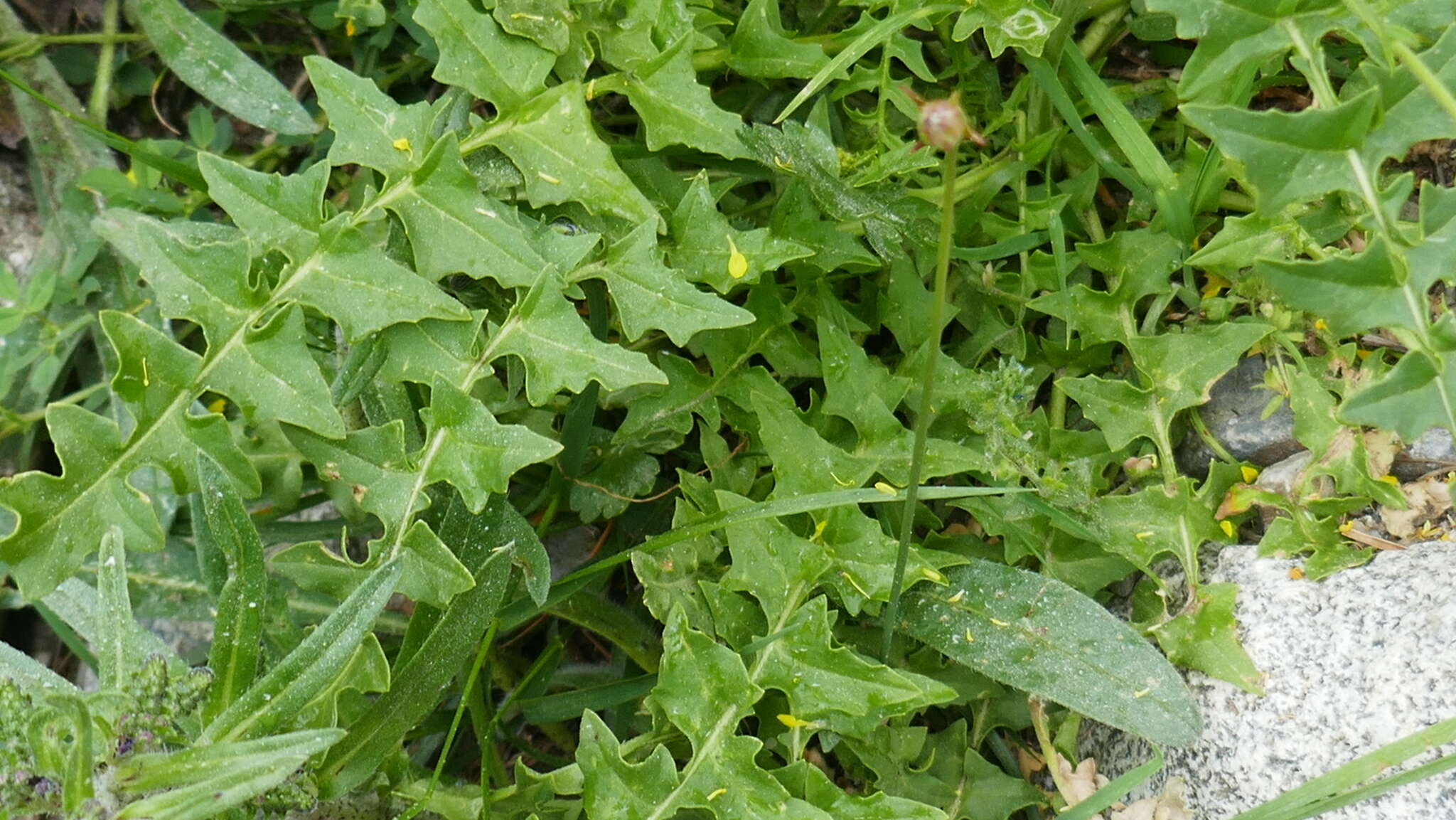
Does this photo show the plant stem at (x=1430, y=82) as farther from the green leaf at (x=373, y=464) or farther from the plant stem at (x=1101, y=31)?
the green leaf at (x=373, y=464)

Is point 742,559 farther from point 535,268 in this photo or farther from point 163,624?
point 163,624

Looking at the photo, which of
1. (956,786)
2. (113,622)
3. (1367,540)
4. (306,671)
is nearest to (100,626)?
(113,622)

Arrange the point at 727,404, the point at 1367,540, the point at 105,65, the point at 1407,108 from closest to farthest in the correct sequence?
1. the point at 1407,108
2. the point at 1367,540
3. the point at 727,404
4. the point at 105,65

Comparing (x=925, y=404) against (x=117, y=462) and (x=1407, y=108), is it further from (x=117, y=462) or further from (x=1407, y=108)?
(x=117, y=462)

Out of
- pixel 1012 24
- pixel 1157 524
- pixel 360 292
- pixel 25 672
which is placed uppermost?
pixel 1012 24

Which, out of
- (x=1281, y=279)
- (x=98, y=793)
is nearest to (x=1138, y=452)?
(x=1281, y=279)

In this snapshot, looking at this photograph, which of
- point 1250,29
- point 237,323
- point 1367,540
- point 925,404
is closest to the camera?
point 925,404

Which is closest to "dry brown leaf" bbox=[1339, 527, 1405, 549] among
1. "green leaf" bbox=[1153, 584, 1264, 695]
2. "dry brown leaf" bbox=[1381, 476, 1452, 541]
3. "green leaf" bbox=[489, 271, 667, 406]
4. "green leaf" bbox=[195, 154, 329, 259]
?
"dry brown leaf" bbox=[1381, 476, 1452, 541]
